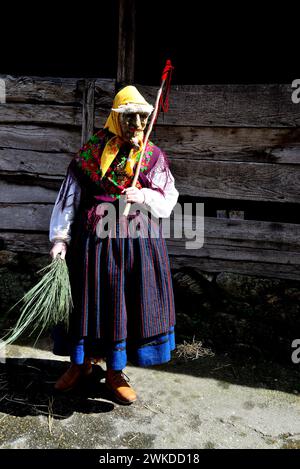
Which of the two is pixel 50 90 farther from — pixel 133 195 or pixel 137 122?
pixel 133 195

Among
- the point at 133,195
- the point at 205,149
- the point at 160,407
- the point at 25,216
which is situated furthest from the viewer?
the point at 25,216

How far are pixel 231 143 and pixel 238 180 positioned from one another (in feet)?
0.97

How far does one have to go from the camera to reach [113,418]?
8.80ft

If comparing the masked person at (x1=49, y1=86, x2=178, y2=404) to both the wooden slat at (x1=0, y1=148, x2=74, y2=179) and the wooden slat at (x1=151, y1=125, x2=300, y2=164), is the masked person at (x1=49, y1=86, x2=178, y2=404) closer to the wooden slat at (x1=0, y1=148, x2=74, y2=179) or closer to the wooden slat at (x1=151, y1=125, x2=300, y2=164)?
the wooden slat at (x1=151, y1=125, x2=300, y2=164)

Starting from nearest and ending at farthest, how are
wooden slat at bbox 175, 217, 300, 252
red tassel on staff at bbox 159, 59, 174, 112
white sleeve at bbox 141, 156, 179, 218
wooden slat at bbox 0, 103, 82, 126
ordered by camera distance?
white sleeve at bbox 141, 156, 179, 218 < red tassel on staff at bbox 159, 59, 174, 112 < wooden slat at bbox 175, 217, 300, 252 < wooden slat at bbox 0, 103, 82, 126

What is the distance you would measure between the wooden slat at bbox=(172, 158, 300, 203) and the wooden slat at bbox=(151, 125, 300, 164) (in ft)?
0.18

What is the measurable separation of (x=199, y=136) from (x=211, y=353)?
5.71ft

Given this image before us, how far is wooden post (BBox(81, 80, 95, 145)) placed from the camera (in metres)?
3.51

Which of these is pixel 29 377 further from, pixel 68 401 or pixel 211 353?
pixel 211 353

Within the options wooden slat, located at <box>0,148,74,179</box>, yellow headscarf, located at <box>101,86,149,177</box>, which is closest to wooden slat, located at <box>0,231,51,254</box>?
wooden slat, located at <box>0,148,74,179</box>

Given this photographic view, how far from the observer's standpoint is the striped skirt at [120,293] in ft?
8.27

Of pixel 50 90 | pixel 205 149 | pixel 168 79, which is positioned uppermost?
pixel 50 90

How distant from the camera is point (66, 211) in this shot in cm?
258

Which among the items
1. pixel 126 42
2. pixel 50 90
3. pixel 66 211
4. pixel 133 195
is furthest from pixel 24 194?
pixel 133 195
